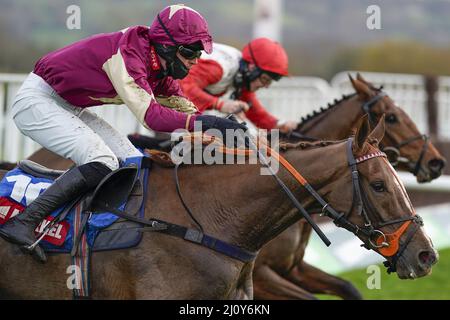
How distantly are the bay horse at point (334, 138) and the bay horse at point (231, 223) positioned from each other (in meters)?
1.58

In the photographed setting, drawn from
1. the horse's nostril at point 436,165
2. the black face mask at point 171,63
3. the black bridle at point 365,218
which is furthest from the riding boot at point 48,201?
the horse's nostril at point 436,165

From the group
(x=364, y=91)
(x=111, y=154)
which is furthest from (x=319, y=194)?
(x=364, y=91)

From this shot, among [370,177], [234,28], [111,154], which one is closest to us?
[370,177]

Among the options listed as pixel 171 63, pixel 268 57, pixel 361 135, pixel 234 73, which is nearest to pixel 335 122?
pixel 268 57

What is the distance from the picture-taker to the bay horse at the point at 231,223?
4.55 metres

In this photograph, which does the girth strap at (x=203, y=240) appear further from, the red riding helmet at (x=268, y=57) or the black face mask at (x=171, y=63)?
the red riding helmet at (x=268, y=57)

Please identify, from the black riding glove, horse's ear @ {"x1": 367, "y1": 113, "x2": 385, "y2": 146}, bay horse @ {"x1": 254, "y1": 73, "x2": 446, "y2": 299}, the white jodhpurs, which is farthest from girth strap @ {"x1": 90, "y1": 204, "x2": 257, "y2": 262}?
bay horse @ {"x1": 254, "y1": 73, "x2": 446, "y2": 299}

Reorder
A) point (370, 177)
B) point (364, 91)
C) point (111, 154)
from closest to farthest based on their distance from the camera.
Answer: point (370, 177)
point (111, 154)
point (364, 91)

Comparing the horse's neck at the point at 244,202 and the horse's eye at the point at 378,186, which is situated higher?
the horse's eye at the point at 378,186

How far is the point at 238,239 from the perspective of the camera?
4742 mm

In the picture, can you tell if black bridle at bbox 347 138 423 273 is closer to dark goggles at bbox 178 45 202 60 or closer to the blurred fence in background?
dark goggles at bbox 178 45 202 60

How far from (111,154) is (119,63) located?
1.62 ft

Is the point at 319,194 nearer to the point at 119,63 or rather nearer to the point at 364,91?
the point at 119,63

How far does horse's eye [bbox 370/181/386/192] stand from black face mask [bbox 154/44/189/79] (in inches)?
49.4
